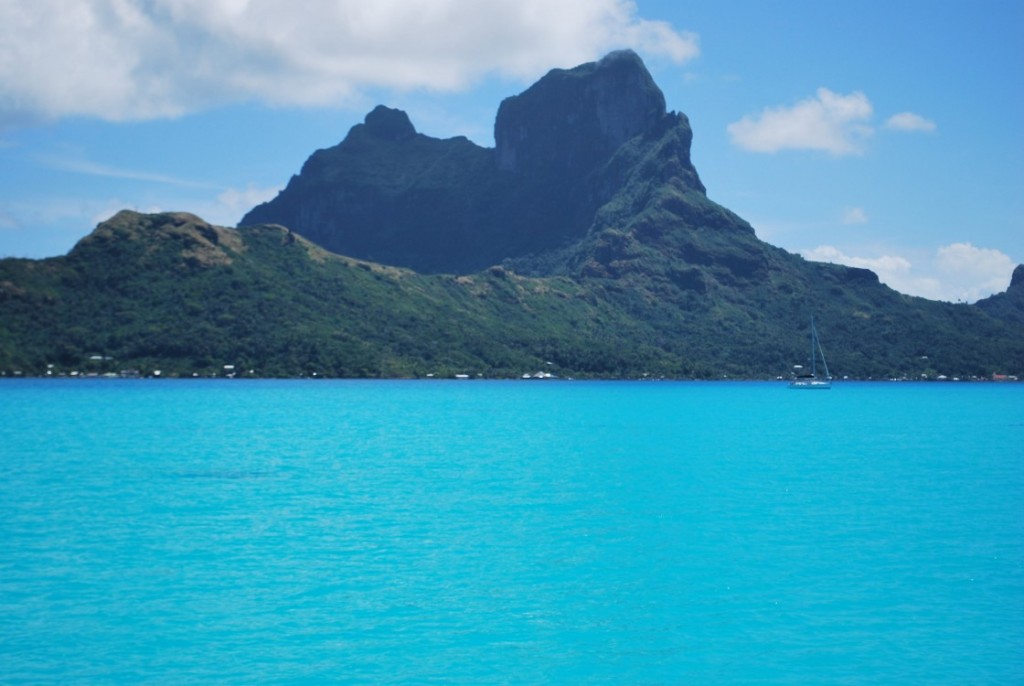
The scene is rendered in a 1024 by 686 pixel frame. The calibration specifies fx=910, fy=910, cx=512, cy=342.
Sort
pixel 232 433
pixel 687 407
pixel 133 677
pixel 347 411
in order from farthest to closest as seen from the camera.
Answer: pixel 687 407
pixel 347 411
pixel 232 433
pixel 133 677

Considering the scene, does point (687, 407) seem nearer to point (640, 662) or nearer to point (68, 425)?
point (68, 425)

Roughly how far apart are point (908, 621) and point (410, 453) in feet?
191

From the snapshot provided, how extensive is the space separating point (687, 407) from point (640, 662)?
149544mm

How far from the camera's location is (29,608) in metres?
31.3

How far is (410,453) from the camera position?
84.8 m

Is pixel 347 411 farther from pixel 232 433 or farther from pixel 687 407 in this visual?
pixel 687 407

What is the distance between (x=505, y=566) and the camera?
128ft

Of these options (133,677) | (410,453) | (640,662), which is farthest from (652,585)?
(410,453)

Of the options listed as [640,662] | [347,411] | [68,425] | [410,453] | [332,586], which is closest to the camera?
[640,662]

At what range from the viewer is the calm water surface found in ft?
89.9

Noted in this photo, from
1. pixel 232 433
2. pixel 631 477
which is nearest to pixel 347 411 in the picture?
pixel 232 433

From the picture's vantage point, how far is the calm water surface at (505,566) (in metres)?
27.4

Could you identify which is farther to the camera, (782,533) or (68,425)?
(68,425)

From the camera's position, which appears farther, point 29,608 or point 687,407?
point 687,407
